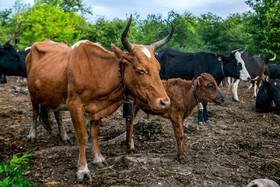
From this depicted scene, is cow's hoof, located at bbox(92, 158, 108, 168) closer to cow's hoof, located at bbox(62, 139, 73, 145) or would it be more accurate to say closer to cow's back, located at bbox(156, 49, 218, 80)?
cow's hoof, located at bbox(62, 139, 73, 145)

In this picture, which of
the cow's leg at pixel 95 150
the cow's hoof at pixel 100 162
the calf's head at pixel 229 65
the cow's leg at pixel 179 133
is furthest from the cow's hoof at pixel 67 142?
the calf's head at pixel 229 65

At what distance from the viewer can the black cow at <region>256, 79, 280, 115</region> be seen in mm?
8470

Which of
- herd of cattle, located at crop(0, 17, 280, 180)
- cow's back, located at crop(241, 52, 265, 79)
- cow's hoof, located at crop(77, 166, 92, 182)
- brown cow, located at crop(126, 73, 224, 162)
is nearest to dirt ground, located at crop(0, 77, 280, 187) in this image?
cow's hoof, located at crop(77, 166, 92, 182)

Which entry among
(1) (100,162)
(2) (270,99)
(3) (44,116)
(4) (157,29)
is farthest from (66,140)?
(4) (157,29)

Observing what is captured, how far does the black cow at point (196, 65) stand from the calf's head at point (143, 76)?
5.09 m

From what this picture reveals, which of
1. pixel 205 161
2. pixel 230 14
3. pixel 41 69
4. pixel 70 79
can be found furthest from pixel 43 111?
pixel 230 14

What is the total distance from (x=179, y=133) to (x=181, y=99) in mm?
661

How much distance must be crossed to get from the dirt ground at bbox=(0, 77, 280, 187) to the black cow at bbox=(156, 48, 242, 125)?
1804mm

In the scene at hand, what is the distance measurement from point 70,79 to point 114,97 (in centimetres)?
70

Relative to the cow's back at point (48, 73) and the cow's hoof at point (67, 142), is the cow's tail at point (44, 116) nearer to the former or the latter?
the cow's back at point (48, 73)

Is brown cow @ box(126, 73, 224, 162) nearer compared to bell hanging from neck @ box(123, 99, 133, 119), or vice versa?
bell hanging from neck @ box(123, 99, 133, 119)

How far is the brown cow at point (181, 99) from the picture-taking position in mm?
4242

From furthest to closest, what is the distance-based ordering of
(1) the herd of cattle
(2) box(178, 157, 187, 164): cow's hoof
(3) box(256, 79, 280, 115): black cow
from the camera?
(3) box(256, 79, 280, 115): black cow < (2) box(178, 157, 187, 164): cow's hoof < (1) the herd of cattle

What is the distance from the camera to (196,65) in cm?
812
